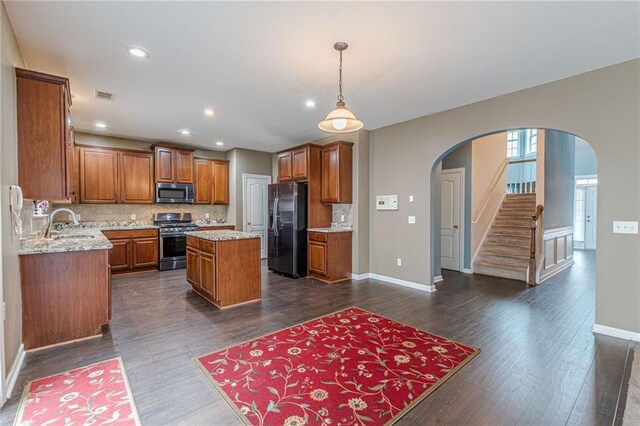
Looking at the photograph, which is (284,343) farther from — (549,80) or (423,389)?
(549,80)

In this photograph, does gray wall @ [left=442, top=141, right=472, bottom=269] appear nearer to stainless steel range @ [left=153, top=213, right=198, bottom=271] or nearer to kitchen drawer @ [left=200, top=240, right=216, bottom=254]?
kitchen drawer @ [left=200, top=240, right=216, bottom=254]

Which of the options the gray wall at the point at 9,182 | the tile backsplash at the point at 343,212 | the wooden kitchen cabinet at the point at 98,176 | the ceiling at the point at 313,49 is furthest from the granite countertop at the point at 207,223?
the gray wall at the point at 9,182

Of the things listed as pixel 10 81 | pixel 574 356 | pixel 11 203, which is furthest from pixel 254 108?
pixel 574 356

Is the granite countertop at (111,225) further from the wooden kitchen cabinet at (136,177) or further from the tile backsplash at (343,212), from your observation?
the tile backsplash at (343,212)

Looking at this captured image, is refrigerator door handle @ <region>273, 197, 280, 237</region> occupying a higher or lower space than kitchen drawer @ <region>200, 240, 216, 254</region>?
higher

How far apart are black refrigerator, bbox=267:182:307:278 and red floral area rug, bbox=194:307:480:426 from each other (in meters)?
2.37

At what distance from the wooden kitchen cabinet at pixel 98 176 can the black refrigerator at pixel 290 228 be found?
3189mm

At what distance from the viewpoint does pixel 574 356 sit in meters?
2.56

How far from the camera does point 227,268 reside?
3.83 meters

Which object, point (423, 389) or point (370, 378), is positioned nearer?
point (423, 389)

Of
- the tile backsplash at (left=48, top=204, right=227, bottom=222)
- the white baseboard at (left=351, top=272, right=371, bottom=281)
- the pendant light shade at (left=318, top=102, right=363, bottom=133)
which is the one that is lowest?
the white baseboard at (left=351, top=272, right=371, bottom=281)

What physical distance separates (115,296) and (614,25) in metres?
6.31

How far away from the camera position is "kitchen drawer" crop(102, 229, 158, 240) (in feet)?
18.1

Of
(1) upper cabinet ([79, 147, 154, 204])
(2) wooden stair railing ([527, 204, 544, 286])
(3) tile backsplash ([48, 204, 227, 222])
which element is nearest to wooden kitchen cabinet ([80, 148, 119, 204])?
(1) upper cabinet ([79, 147, 154, 204])
